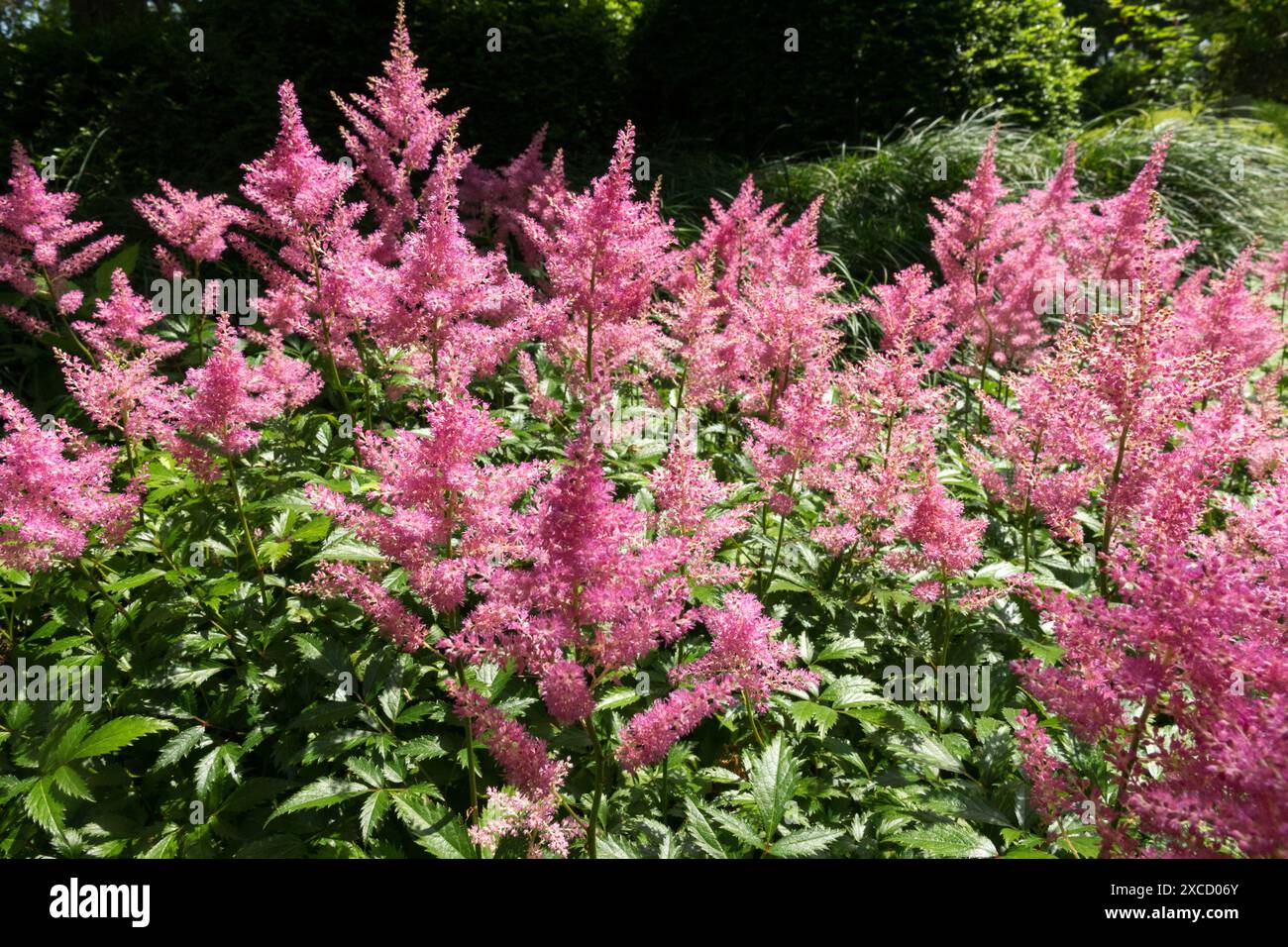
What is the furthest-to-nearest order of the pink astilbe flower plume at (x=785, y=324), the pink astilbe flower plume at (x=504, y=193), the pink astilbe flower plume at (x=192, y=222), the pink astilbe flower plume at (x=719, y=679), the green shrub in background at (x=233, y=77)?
the green shrub in background at (x=233, y=77) → the pink astilbe flower plume at (x=504, y=193) → the pink astilbe flower plume at (x=192, y=222) → the pink astilbe flower plume at (x=785, y=324) → the pink astilbe flower plume at (x=719, y=679)

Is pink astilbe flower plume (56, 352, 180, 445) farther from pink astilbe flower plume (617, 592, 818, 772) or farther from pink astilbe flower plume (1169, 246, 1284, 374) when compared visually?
pink astilbe flower plume (1169, 246, 1284, 374)

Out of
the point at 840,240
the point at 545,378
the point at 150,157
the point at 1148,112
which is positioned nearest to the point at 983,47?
the point at 1148,112

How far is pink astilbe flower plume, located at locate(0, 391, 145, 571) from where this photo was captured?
8.95 feet

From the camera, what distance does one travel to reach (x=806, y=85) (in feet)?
39.1

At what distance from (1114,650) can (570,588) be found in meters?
1.37

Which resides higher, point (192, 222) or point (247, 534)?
point (192, 222)

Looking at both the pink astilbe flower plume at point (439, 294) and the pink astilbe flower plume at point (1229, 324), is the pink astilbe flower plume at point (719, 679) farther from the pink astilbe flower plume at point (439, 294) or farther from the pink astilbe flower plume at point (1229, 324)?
the pink astilbe flower plume at point (1229, 324)

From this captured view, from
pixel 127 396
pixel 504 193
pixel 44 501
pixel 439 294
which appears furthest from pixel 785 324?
pixel 504 193

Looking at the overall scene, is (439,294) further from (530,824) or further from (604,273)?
(530,824)

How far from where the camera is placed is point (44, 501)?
9.30 feet

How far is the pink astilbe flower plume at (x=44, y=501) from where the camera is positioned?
273cm

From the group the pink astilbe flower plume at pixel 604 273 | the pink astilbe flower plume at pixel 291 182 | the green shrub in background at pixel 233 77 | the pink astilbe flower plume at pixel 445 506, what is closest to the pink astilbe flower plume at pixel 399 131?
the pink astilbe flower plume at pixel 291 182

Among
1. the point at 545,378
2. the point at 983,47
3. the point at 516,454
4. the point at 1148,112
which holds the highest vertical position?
the point at 983,47
